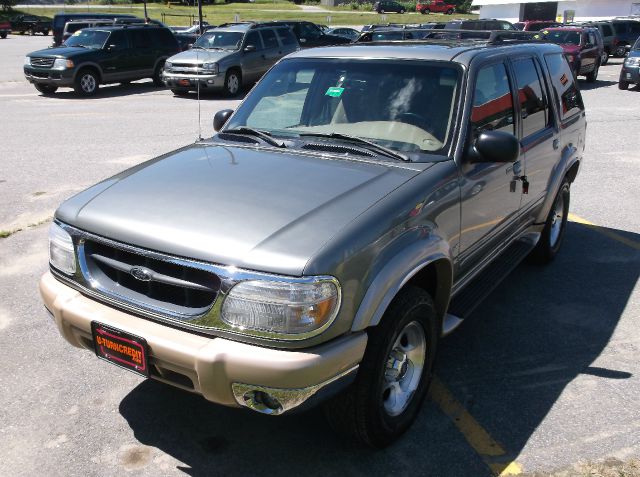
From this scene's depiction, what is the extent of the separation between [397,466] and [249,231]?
140 cm

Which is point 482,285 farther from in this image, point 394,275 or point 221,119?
point 221,119

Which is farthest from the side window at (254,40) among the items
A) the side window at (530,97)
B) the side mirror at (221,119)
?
the side window at (530,97)

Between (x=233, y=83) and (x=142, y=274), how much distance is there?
50.6 ft

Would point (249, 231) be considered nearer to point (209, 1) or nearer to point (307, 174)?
point (307, 174)

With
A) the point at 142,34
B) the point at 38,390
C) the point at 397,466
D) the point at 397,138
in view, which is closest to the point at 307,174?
the point at 397,138

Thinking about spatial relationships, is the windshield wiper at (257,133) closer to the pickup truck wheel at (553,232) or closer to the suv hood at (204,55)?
the pickup truck wheel at (553,232)

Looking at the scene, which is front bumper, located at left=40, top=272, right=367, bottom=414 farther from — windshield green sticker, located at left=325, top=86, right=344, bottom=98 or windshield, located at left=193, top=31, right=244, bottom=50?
windshield, located at left=193, top=31, right=244, bottom=50

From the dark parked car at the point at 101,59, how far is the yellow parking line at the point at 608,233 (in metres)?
14.3

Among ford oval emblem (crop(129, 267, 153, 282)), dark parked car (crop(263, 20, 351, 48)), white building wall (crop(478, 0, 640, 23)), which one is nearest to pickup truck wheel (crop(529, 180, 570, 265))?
ford oval emblem (crop(129, 267, 153, 282))

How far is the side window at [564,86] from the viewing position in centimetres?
534

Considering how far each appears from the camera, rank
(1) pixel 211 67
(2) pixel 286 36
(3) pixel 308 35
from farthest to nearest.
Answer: (3) pixel 308 35 → (2) pixel 286 36 → (1) pixel 211 67

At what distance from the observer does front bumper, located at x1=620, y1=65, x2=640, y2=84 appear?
18547mm

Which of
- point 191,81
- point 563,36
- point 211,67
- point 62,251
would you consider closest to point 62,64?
point 191,81

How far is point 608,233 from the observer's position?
6.70 metres
